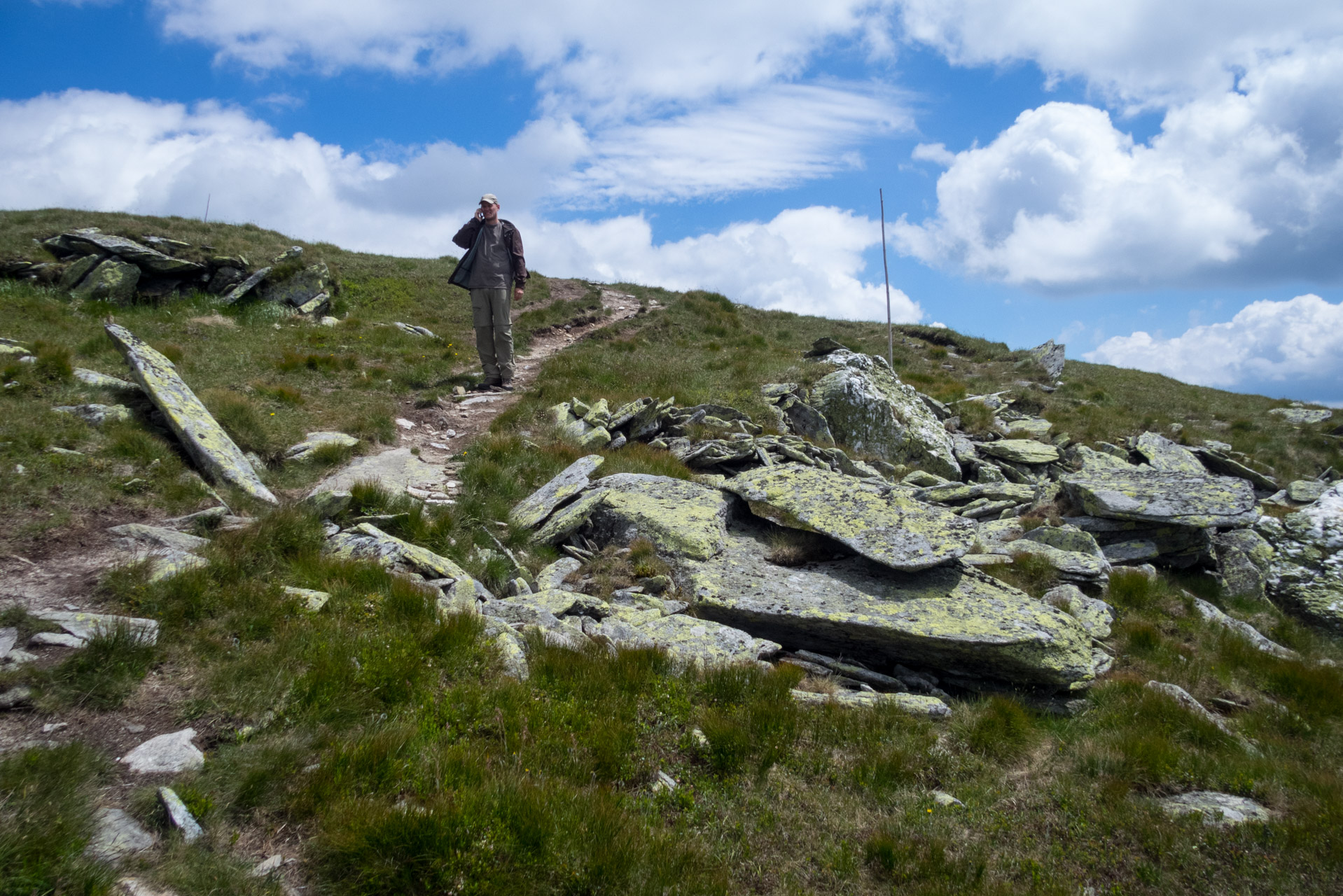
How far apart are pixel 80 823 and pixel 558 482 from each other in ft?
22.4

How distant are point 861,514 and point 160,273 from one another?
67.3 ft

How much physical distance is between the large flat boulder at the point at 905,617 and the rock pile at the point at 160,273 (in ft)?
57.8

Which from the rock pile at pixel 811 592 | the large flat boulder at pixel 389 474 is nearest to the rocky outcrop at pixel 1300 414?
the rock pile at pixel 811 592

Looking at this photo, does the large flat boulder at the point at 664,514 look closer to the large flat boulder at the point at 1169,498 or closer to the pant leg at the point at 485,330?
the pant leg at the point at 485,330

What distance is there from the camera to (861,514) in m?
8.48

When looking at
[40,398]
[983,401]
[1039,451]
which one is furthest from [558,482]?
[983,401]

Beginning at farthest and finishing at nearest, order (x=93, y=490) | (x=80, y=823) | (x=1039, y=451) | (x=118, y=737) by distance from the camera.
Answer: (x=1039, y=451)
(x=93, y=490)
(x=118, y=737)
(x=80, y=823)

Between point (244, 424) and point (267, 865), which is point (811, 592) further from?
point (244, 424)

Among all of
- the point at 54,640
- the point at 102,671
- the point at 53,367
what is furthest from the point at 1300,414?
the point at 53,367

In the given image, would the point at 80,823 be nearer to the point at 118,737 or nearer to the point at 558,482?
the point at 118,737

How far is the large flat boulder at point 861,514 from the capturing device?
7.71 m

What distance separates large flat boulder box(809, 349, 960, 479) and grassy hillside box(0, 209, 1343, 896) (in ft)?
20.1

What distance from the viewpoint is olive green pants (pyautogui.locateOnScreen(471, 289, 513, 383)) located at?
1423cm

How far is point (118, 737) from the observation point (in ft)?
12.3
